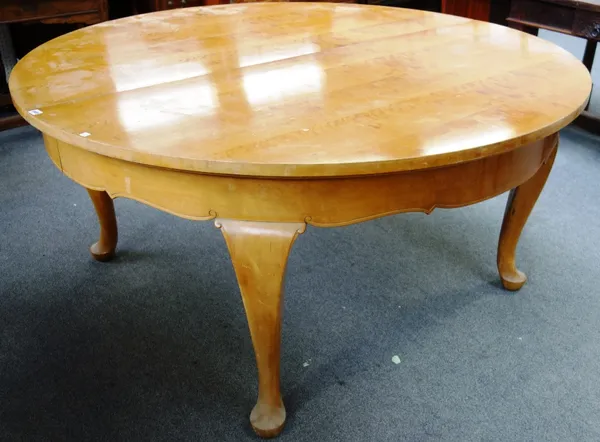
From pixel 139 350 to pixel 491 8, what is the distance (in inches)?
137

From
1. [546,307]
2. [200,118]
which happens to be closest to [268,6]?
[200,118]

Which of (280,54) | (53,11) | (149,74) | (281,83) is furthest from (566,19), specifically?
(53,11)

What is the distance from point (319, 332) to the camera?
1.61m

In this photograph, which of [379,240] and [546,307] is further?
[379,240]

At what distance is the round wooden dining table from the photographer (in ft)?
3.41

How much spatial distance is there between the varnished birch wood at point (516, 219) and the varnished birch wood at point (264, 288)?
76 cm

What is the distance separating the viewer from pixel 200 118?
1152 millimetres

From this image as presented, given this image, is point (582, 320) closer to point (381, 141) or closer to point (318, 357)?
point (318, 357)

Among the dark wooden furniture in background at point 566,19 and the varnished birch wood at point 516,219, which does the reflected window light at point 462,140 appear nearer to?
the varnished birch wood at point 516,219

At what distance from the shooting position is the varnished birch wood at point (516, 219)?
5.07 ft

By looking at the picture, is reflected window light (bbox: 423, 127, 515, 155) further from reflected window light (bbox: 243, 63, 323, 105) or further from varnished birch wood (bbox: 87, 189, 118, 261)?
varnished birch wood (bbox: 87, 189, 118, 261)

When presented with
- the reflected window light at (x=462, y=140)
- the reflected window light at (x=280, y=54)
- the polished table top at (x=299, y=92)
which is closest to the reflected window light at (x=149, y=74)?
the polished table top at (x=299, y=92)

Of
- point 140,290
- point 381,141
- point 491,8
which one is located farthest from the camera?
point 491,8

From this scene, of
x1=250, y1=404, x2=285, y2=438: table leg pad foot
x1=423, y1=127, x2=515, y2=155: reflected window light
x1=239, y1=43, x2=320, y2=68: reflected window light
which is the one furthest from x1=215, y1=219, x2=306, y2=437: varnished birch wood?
x1=239, y1=43, x2=320, y2=68: reflected window light
